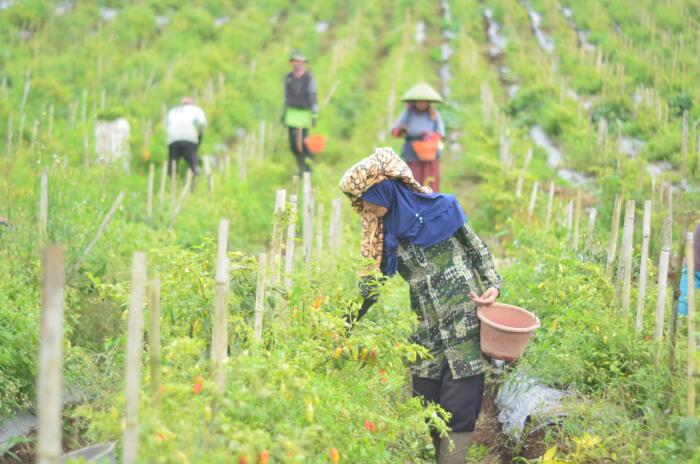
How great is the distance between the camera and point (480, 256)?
319 centimetres

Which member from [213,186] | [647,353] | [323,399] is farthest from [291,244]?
[213,186]

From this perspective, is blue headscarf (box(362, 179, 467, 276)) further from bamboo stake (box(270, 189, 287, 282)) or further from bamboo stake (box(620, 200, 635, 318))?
bamboo stake (box(620, 200, 635, 318))

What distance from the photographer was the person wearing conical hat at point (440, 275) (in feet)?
10.1

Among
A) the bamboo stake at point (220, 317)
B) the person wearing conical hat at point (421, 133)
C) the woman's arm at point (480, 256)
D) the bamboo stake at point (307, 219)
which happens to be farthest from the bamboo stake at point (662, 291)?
the person wearing conical hat at point (421, 133)

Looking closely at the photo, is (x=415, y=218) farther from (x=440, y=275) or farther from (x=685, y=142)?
(x=685, y=142)

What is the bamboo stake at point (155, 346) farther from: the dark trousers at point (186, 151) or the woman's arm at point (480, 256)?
the dark trousers at point (186, 151)

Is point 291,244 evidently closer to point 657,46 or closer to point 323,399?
point 323,399

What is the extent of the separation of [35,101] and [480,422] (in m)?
7.92

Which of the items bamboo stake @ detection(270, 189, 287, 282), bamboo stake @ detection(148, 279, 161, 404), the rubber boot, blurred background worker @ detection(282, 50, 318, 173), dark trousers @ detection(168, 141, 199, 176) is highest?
blurred background worker @ detection(282, 50, 318, 173)

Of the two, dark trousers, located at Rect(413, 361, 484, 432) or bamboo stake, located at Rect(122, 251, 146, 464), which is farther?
dark trousers, located at Rect(413, 361, 484, 432)

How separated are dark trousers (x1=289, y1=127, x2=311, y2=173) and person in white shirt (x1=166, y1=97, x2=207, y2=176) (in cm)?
111

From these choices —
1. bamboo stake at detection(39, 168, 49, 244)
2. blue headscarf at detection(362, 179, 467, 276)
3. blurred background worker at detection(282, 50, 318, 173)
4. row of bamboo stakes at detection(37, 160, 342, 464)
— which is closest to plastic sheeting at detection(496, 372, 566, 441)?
blue headscarf at detection(362, 179, 467, 276)

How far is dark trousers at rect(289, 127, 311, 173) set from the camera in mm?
8617

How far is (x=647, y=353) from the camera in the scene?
3.25m
